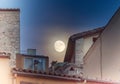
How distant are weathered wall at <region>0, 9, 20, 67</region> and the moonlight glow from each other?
0.92 meters

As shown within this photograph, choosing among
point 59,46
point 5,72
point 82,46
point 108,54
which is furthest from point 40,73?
point 59,46

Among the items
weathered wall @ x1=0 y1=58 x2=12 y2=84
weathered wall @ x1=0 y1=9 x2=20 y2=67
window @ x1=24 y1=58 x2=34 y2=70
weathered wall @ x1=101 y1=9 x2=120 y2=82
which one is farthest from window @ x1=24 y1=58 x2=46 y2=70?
weathered wall @ x1=0 y1=58 x2=12 y2=84

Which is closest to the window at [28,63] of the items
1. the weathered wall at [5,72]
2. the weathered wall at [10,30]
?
the weathered wall at [10,30]

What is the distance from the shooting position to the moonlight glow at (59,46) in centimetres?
960

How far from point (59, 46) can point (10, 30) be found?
1.31 metres

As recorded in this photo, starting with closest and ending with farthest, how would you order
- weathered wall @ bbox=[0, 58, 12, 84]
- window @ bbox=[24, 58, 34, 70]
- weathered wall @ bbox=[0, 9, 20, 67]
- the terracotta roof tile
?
weathered wall @ bbox=[0, 58, 12, 84] < the terracotta roof tile < window @ bbox=[24, 58, 34, 70] < weathered wall @ bbox=[0, 9, 20, 67]

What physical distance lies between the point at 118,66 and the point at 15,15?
10.9ft

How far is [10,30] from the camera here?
1018 cm

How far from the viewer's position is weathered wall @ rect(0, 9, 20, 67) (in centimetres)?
982

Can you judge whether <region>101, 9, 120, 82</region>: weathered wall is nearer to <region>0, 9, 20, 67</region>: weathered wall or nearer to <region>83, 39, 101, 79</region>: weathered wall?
<region>83, 39, 101, 79</region>: weathered wall

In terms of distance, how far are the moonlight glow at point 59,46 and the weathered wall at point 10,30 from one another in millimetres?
925

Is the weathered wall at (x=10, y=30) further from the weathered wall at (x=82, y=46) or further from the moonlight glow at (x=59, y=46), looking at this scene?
the weathered wall at (x=82, y=46)

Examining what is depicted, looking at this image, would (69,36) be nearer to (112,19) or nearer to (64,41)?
(64,41)

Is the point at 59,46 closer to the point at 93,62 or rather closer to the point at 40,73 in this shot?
the point at 93,62
